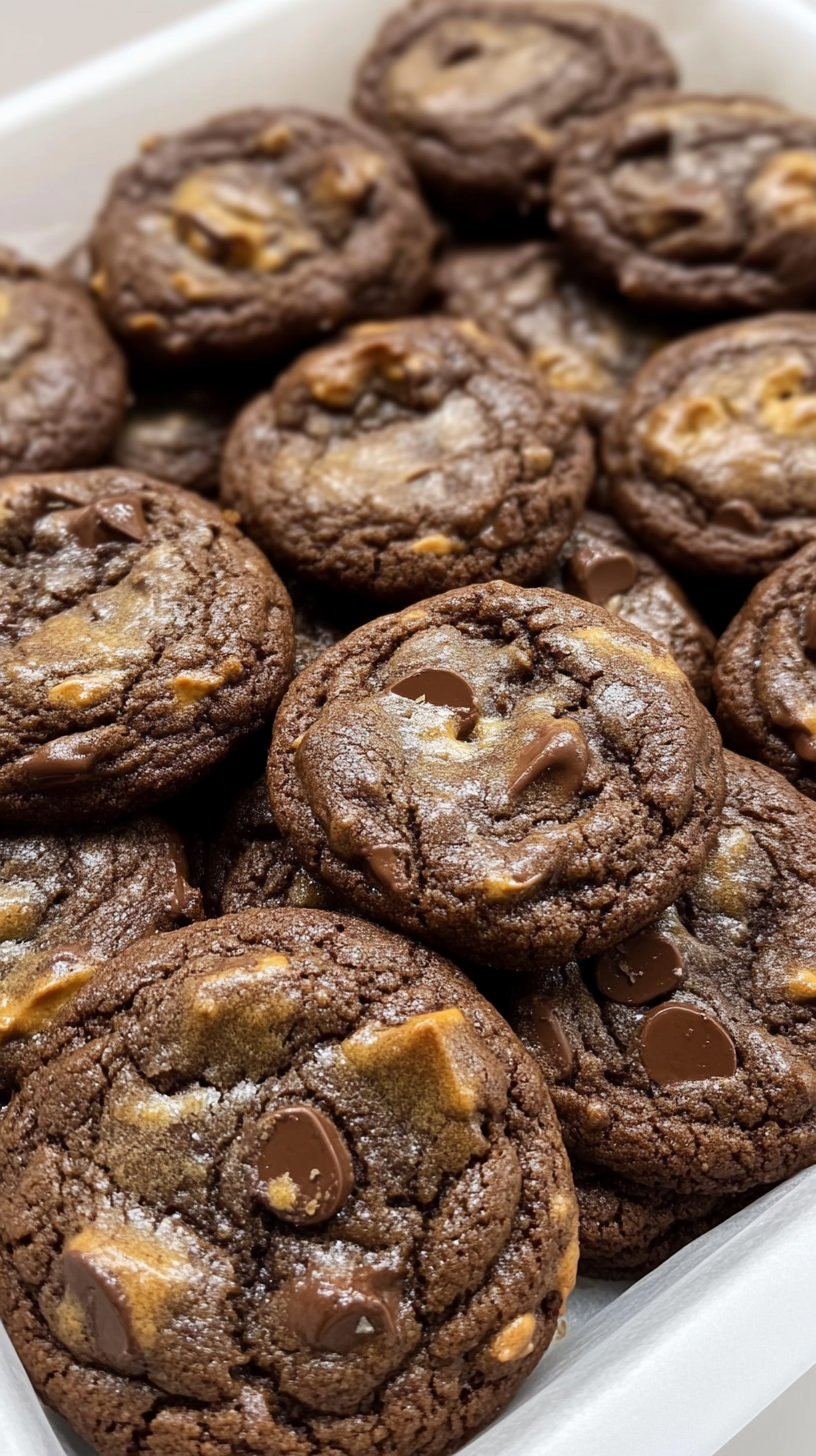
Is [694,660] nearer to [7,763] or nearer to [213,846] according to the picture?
[213,846]

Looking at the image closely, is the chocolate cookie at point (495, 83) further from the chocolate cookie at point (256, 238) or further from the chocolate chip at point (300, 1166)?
the chocolate chip at point (300, 1166)

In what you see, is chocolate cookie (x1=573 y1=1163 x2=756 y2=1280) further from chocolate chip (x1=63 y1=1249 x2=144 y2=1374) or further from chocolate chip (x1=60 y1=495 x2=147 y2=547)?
chocolate chip (x1=60 y1=495 x2=147 y2=547)

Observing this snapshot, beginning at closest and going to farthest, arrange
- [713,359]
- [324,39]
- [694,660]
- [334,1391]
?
[334,1391] < [694,660] < [713,359] < [324,39]

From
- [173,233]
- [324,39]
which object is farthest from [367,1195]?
[324,39]

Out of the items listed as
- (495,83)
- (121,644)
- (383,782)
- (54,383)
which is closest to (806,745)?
(383,782)

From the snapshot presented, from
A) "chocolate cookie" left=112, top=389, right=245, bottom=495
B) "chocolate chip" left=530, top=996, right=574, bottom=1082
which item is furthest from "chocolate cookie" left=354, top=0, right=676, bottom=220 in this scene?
"chocolate chip" left=530, top=996, right=574, bottom=1082

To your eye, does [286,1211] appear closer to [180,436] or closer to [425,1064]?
[425,1064]
